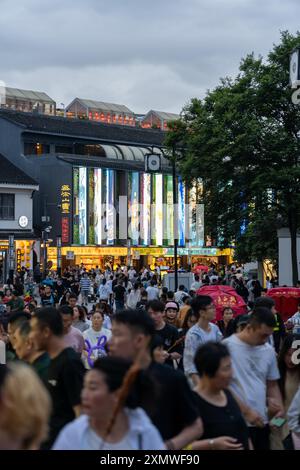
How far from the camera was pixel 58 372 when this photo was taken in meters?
6.15

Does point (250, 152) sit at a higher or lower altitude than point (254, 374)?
higher

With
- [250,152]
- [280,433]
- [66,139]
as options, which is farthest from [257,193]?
[66,139]

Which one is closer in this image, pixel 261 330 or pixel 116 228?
pixel 261 330

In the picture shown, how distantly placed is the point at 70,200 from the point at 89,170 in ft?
10.7

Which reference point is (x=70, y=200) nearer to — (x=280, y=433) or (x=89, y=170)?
(x=89, y=170)

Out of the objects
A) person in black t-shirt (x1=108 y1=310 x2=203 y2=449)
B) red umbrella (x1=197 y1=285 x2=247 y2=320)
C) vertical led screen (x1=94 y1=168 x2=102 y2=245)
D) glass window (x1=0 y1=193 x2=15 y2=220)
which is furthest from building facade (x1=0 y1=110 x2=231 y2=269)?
person in black t-shirt (x1=108 y1=310 x2=203 y2=449)

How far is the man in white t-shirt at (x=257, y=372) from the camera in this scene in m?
7.05

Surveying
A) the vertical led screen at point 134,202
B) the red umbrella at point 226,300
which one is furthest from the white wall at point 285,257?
the vertical led screen at point 134,202

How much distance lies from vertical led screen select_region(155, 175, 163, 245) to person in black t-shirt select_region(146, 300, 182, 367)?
63787 millimetres

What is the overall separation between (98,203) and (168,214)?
7990 mm

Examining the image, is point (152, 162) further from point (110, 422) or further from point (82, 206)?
point (82, 206)

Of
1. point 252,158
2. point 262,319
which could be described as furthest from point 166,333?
point 252,158

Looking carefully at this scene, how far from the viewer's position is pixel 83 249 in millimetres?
68625

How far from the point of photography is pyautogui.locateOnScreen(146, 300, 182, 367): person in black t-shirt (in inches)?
392
